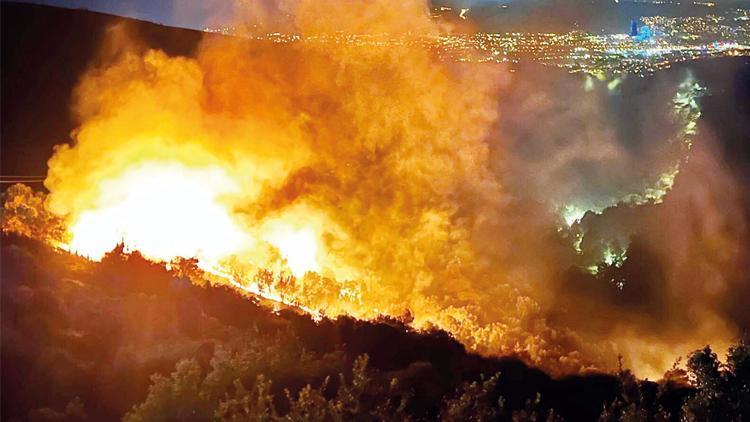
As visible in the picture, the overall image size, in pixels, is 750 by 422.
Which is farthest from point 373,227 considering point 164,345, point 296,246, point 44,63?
point 44,63

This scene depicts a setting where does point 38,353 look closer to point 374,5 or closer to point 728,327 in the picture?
point 374,5

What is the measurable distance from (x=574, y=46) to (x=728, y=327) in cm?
1211

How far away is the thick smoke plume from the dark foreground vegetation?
52.3 inches

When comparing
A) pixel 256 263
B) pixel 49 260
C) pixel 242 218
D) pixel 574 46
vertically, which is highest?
pixel 574 46

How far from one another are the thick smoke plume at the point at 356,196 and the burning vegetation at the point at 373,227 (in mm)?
53

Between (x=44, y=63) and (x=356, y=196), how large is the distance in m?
13.9

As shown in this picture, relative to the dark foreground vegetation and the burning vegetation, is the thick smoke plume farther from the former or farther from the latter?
the dark foreground vegetation

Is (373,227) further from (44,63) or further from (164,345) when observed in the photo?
(44,63)

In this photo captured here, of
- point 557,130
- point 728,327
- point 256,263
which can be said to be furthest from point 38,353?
point 557,130

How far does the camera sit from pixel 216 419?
6.17 metres

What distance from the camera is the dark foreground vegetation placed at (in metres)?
6.48

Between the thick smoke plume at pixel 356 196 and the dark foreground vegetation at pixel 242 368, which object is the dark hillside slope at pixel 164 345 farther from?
the thick smoke plume at pixel 356 196

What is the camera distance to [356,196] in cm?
1504

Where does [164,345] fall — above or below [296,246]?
below
